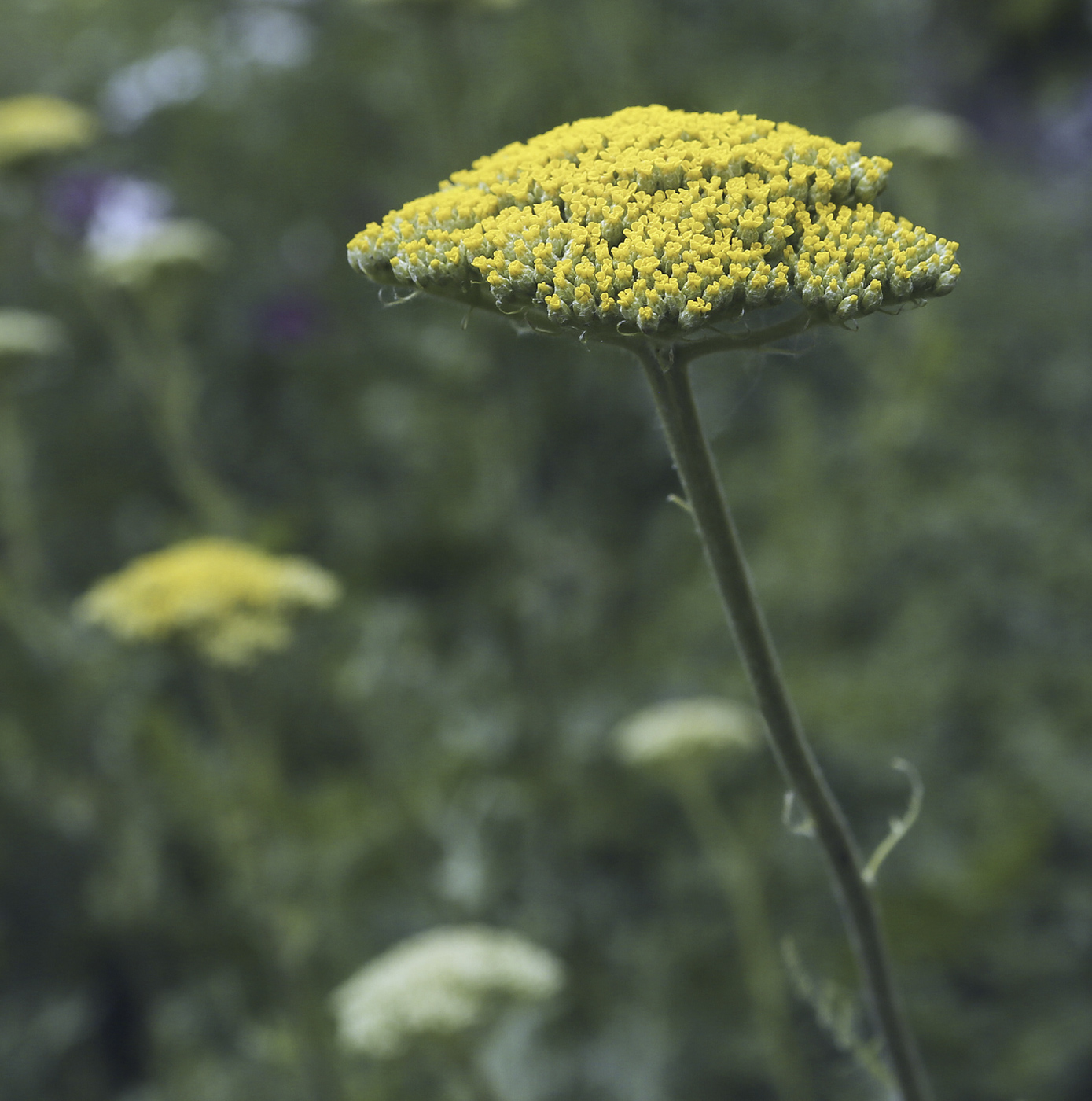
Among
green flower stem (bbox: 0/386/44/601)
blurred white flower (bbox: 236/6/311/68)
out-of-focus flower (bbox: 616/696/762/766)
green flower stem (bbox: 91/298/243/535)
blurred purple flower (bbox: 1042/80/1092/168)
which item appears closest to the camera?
out-of-focus flower (bbox: 616/696/762/766)

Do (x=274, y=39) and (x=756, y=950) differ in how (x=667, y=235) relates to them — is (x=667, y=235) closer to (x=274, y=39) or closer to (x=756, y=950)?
(x=756, y=950)

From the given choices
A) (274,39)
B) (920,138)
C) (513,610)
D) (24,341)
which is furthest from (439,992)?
(274,39)

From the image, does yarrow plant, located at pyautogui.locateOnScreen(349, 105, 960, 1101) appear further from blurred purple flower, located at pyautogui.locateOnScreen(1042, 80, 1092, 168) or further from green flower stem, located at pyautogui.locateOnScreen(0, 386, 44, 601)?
blurred purple flower, located at pyautogui.locateOnScreen(1042, 80, 1092, 168)

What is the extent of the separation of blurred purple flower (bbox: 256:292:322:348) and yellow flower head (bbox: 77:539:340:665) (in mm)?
3982

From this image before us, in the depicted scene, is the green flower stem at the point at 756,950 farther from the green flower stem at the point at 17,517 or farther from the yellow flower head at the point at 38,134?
the yellow flower head at the point at 38,134

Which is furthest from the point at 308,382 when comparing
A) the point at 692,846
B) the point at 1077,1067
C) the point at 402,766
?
the point at 1077,1067

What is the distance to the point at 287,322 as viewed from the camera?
6.84 meters

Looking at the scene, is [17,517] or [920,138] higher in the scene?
[920,138]

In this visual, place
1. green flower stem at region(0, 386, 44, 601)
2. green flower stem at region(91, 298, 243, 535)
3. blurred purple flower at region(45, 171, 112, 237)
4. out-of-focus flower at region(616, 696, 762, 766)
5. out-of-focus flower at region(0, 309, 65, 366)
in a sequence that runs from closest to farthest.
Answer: out-of-focus flower at region(616, 696, 762, 766) → out-of-focus flower at region(0, 309, 65, 366) → green flower stem at region(91, 298, 243, 535) → green flower stem at region(0, 386, 44, 601) → blurred purple flower at region(45, 171, 112, 237)

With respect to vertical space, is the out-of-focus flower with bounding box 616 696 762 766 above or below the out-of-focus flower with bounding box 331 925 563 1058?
above

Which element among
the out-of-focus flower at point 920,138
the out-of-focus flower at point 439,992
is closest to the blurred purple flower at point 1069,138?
the out-of-focus flower at point 920,138

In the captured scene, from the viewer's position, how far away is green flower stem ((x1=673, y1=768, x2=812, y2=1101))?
3.14 meters

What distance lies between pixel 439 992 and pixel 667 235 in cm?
186

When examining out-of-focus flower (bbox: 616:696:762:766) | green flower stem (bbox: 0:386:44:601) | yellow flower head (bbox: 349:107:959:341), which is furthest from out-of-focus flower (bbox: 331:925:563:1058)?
green flower stem (bbox: 0:386:44:601)
